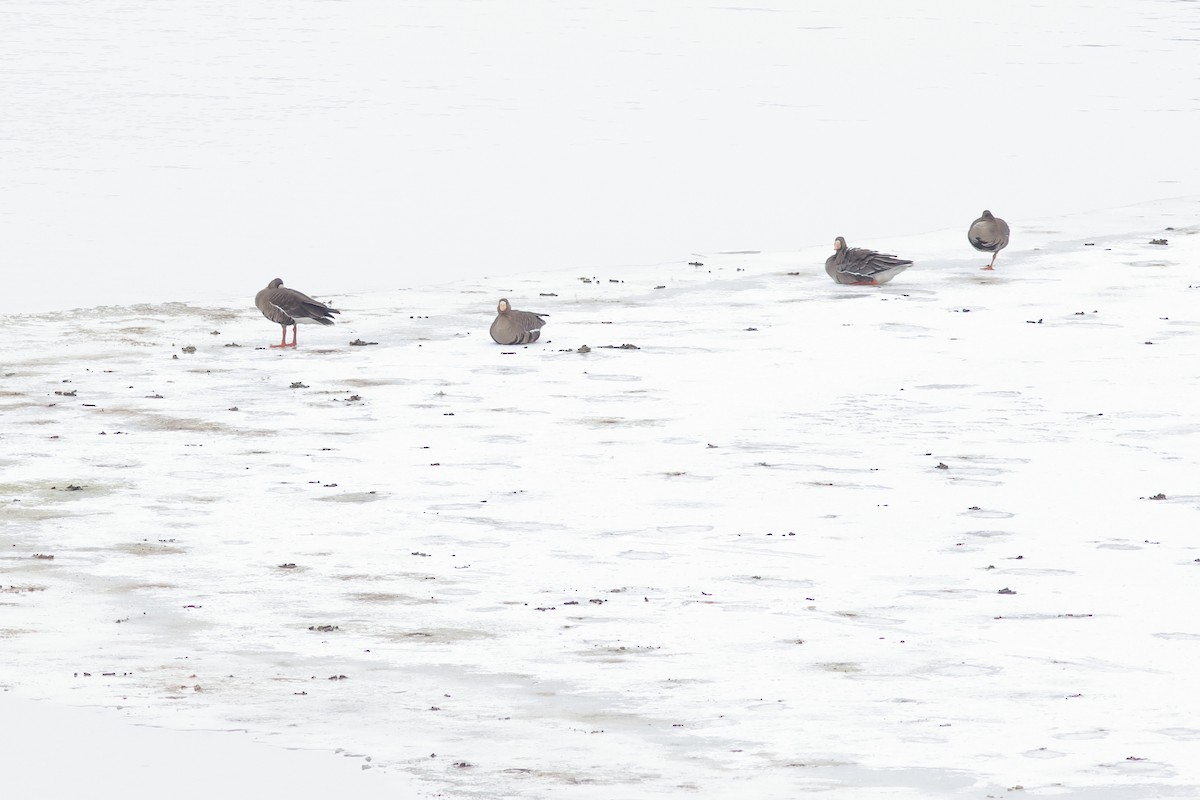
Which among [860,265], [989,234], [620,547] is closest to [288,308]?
[860,265]

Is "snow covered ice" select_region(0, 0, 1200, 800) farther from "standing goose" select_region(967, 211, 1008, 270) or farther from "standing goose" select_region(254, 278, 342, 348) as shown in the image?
"standing goose" select_region(967, 211, 1008, 270)

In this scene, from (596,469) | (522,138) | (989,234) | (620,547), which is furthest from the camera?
(522,138)

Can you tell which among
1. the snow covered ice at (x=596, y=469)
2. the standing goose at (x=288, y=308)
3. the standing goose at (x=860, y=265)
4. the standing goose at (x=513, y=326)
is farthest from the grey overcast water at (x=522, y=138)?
the standing goose at (x=513, y=326)

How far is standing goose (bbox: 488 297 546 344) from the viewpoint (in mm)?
15383

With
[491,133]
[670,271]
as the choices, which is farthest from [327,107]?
[670,271]

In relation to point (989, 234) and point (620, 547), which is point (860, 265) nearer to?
point (989, 234)

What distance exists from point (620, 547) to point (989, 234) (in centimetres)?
959

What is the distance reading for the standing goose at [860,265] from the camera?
58.7 ft

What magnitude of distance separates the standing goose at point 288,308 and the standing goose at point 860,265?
16.8ft

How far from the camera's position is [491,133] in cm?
2898

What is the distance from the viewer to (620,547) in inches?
404

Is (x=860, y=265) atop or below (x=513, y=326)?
atop

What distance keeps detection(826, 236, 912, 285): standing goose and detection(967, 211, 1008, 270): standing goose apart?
1.18 metres

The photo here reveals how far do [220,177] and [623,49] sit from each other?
17.8 m
